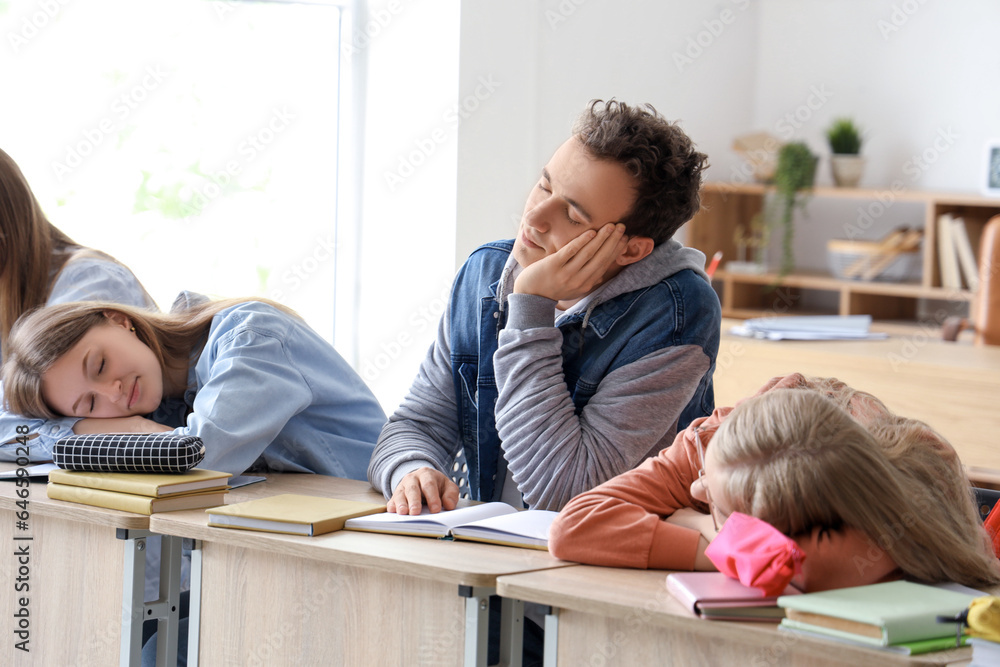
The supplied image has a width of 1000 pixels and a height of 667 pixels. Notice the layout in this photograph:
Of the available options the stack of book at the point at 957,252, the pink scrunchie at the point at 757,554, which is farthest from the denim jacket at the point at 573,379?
the stack of book at the point at 957,252

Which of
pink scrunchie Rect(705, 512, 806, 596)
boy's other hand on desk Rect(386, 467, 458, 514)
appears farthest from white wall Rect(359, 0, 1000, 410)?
pink scrunchie Rect(705, 512, 806, 596)

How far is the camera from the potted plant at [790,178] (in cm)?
452

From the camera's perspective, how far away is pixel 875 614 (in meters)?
0.99

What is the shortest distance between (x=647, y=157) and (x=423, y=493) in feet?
2.12

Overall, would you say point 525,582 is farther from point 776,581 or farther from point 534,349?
point 534,349

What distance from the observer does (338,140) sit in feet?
11.8

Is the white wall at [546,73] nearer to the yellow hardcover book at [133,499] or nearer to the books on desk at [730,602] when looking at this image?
the yellow hardcover book at [133,499]

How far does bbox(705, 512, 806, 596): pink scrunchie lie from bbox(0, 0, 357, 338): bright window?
2.60 metres

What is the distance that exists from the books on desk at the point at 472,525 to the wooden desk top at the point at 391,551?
0.04 feet

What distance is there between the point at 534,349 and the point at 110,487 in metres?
0.68

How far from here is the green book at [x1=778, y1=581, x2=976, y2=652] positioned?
984 millimetres

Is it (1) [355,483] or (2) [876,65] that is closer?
(1) [355,483]

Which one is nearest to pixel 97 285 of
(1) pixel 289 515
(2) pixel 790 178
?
(1) pixel 289 515

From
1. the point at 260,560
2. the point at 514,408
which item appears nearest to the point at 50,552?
the point at 260,560
